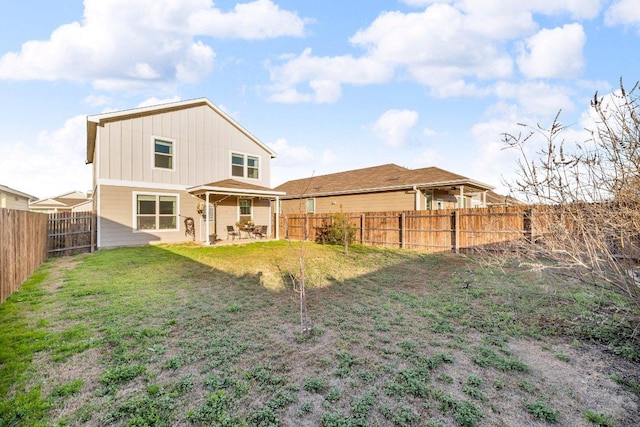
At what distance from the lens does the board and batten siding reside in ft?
41.3

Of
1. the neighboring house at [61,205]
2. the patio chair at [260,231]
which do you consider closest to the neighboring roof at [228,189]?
the patio chair at [260,231]

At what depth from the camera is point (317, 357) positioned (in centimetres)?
338

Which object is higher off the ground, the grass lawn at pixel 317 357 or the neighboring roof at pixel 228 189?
the neighboring roof at pixel 228 189

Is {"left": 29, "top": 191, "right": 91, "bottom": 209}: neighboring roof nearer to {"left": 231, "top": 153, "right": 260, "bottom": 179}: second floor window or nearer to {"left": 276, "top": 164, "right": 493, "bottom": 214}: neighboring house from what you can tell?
{"left": 231, "top": 153, "right": 260, "bottom": 179}: second floor window

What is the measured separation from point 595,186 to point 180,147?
51.2ft

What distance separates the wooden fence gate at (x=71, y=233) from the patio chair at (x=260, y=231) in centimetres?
716

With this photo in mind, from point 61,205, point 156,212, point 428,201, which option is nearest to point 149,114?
point 156,212

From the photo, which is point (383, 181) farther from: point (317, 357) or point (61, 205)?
point (61, 205)

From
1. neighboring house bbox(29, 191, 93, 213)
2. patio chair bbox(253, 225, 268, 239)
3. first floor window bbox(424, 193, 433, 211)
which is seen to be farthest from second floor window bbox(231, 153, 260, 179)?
neighboring house bbox(29, 191, 93, 213)

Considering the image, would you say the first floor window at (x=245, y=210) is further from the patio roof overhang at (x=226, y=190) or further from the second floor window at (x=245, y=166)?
the second floor window at (x=245, y=166)

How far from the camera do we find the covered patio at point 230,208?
14148 mm

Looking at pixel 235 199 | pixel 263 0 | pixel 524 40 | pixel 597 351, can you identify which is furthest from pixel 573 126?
pixel 235 199

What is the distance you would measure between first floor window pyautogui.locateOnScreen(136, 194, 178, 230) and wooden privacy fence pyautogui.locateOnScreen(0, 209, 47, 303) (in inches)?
190

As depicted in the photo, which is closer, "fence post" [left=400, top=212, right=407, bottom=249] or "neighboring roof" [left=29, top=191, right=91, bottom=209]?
"fence post" [left=400, top=212, right=407, bottom=249]
